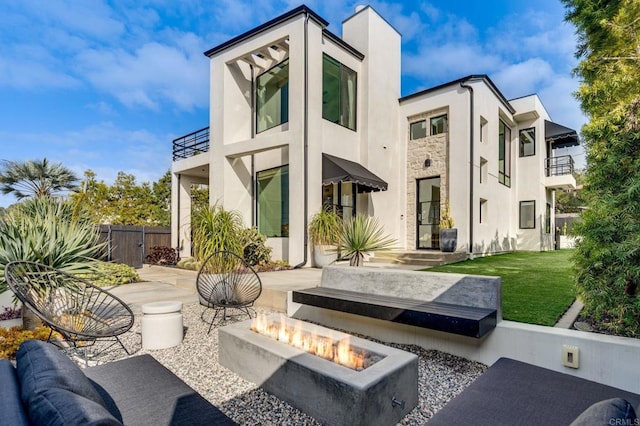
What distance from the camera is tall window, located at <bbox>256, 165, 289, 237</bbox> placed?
10.8 m

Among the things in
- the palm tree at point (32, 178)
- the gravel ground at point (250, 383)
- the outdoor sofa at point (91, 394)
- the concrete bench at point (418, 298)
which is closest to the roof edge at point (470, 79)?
the concrete bench at point (418, 298)

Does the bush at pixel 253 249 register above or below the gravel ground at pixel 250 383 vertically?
above

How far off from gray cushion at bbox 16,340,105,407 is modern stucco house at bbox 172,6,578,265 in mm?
7671

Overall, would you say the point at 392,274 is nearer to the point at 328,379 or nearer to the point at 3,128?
the point at 328,379

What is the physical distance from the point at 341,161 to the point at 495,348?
24.9 feet

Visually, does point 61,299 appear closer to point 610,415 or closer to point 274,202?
point 610,415

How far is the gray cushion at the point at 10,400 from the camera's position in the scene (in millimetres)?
1137

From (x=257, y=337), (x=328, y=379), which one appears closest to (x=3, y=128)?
(x=257, y=337)

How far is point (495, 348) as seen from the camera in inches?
142

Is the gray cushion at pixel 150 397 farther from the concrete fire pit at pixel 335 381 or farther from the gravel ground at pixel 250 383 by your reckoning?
the concrete fire pit at pixel 335 381

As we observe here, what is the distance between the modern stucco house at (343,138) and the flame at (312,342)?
18.9 ft

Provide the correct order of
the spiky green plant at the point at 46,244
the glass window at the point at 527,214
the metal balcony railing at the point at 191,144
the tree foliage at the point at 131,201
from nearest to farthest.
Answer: the spiky green plant at the point at 46,244 < the metal balcony railing at the point at 191,144 < the glass window at the point at 527,214 < the tree foliage at the point at 131,201

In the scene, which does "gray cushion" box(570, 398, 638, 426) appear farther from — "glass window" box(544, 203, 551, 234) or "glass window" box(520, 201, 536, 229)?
"glass window" box(544, 203, 551, 234)

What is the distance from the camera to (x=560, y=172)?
16.9 metres
